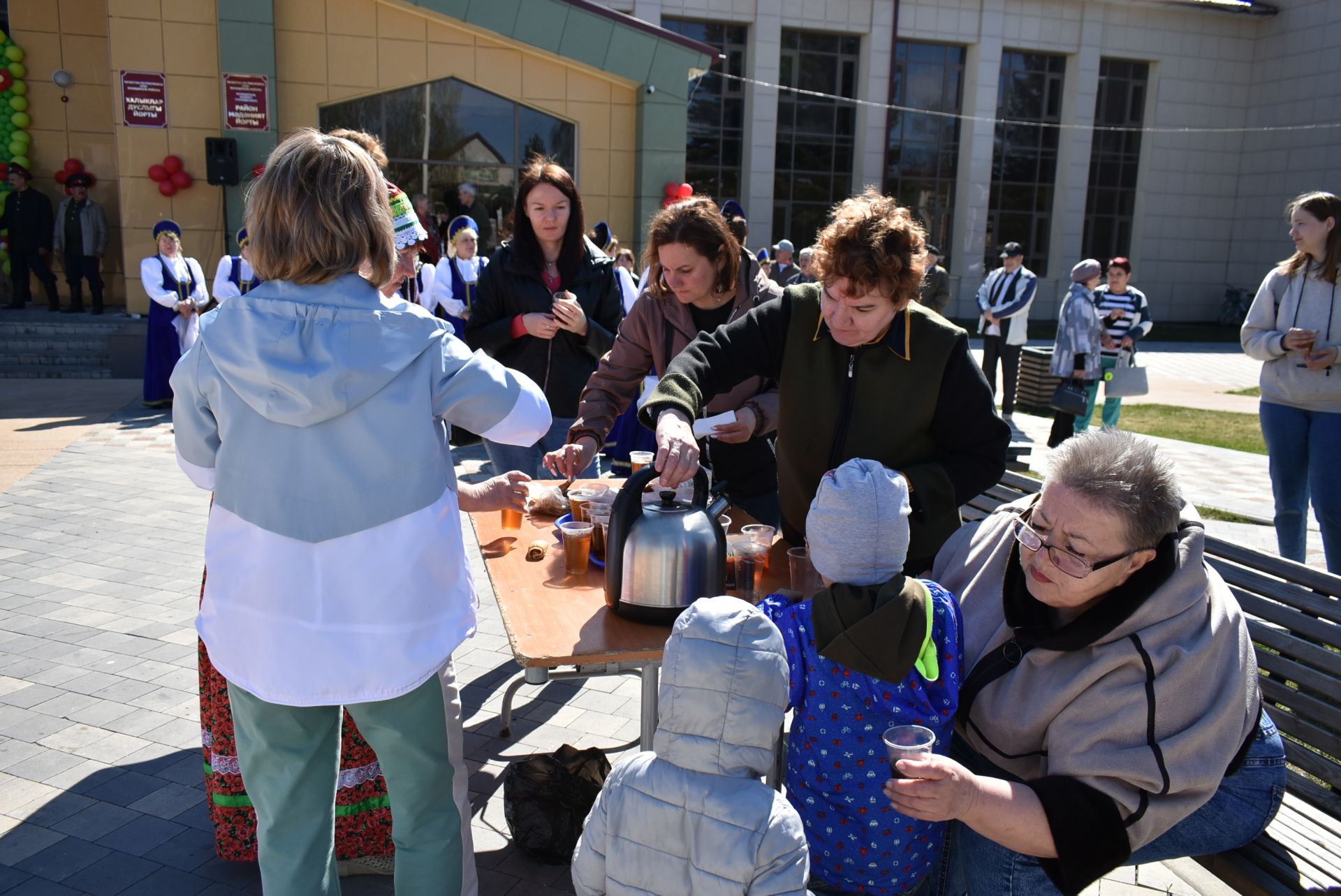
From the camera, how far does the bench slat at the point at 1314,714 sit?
2322 millimetres

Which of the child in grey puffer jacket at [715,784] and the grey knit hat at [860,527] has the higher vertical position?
the grey knit hat at [860,527]

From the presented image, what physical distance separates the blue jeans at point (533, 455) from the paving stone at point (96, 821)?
175 cm

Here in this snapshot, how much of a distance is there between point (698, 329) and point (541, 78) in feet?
37.3

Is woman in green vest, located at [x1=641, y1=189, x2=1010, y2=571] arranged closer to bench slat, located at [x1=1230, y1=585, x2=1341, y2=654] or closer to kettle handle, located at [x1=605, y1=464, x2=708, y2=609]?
kettle handle, located at [x1=605, y1=464, x2=708, y2=609]

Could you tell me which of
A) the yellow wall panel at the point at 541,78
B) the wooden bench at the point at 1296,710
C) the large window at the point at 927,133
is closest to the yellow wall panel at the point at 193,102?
the yellow wall panel at the point at 541,78

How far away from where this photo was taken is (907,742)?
1.71m

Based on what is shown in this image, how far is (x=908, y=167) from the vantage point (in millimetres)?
25000

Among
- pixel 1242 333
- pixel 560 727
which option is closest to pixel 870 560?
pixel 560 727

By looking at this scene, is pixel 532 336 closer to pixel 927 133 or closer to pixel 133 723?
pixel 133 723

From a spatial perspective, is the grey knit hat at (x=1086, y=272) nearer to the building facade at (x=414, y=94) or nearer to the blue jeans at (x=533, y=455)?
the building facade at (x=414, y=94)

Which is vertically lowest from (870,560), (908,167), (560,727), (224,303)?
(560,727)

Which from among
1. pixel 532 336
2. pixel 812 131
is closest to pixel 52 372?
pixel 532 336

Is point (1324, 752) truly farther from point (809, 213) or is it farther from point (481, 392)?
point (809, 213)

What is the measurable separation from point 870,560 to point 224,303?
139 cm
